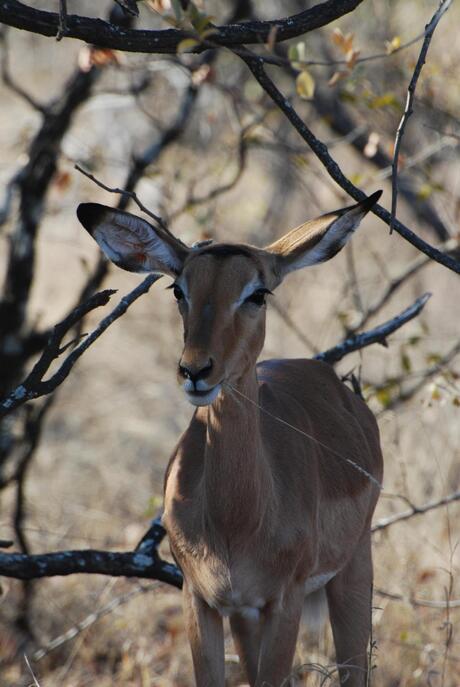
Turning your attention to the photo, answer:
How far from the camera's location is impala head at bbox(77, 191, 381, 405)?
3414mm

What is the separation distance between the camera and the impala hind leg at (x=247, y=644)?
15.5ft

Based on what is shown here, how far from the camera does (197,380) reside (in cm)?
330

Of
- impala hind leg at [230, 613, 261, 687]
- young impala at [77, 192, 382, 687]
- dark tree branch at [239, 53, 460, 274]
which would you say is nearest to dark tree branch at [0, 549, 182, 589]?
young impala at [77, 192, 382, 687]

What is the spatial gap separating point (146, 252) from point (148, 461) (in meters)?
5.13

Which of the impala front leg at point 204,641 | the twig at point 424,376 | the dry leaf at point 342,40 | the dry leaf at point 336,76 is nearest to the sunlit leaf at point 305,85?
the dry leaf at point 336,76

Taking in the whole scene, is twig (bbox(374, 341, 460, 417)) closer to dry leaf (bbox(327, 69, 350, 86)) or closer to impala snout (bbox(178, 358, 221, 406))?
dry leaf (bbox(327, 69, 350, 86))

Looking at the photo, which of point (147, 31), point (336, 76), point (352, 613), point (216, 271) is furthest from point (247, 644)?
point (147, 31)

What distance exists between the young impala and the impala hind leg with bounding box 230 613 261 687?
462mm

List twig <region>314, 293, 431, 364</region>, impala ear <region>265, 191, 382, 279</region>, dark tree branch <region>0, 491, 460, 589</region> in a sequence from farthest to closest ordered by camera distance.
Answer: twig <region>314, 293, 431, 364</region> < dark tree branch <region>0, 491, 460, 589</region> < impala ear <region>265, 191, 382, 279</region>

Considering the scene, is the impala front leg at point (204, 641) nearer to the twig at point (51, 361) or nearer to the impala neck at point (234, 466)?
the impala neck at point (234, 466)

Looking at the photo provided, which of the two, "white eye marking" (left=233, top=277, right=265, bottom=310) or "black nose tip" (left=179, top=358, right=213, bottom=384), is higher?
"white eye marking" (left=233, top=277, right=265, bottom=310)

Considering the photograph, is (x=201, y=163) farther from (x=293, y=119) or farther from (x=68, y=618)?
(x=293, y=119)

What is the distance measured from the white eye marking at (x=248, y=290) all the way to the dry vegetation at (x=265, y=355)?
167 cm

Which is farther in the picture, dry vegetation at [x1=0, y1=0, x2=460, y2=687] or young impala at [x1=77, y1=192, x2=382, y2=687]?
dry vegetation at [x1=0, y1=0, x2=460, y2=687]
